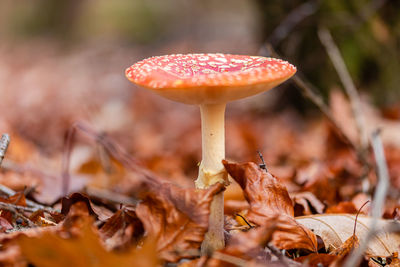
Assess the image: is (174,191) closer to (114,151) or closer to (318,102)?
(114,151)

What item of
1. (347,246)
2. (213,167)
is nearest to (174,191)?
(213,167)

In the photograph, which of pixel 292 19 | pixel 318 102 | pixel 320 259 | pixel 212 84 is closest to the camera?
pixel 212 84

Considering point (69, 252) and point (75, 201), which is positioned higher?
point (69, 252)

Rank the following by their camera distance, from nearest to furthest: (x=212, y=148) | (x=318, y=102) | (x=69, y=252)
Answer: (x=69, y=252), (x=212, y=148), (x=318, y=102)

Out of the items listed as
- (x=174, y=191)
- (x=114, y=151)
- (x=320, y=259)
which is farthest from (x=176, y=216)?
(x=114, y=151)

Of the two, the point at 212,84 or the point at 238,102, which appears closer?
the point at 212,84

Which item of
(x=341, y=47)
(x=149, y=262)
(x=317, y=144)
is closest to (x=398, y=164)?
(x=317, y=144)

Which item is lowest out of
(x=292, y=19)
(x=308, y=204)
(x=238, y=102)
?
(x=238, y=102)

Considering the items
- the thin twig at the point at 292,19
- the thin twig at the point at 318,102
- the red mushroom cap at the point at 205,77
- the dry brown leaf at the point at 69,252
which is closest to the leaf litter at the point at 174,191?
the dry brown leaf at the point at 69,252

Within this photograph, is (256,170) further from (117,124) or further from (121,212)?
(117,124)
